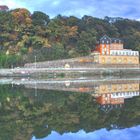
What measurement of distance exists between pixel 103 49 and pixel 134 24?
2298cm

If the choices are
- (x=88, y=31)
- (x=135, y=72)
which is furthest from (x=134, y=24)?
(x=135, y=72)

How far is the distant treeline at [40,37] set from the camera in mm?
69188

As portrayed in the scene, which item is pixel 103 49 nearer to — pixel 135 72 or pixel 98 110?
pixel 135 72

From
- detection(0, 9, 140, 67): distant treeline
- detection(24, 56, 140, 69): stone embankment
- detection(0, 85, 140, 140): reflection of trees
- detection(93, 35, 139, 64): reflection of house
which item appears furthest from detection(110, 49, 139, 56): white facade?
detection(0, 85, 140, 140): reflection of trees

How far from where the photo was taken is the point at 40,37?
7262 cm

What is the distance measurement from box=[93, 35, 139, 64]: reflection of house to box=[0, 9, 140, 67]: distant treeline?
78.2 inches

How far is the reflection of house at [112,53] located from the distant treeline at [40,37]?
1985 millimetres

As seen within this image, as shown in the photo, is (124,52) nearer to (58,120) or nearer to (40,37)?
(40,37)

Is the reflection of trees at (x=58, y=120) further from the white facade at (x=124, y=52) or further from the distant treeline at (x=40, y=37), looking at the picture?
the white facade at (x=124, y=52)

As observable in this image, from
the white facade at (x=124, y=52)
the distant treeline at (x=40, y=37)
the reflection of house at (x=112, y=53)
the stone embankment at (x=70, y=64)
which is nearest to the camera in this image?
the stone embankment at (x=70, y=64)

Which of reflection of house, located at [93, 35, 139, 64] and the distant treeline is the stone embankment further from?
reflection of house, located at [93, 35, 139, 64]

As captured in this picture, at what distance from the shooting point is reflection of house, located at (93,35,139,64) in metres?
72.8

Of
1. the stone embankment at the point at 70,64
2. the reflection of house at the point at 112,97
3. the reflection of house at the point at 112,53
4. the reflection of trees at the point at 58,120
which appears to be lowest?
the reflection of house at the point at 112,97

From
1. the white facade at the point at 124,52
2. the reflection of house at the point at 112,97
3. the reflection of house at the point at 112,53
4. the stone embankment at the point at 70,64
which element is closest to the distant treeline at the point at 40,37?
the stone embankment at the point at 70,64
